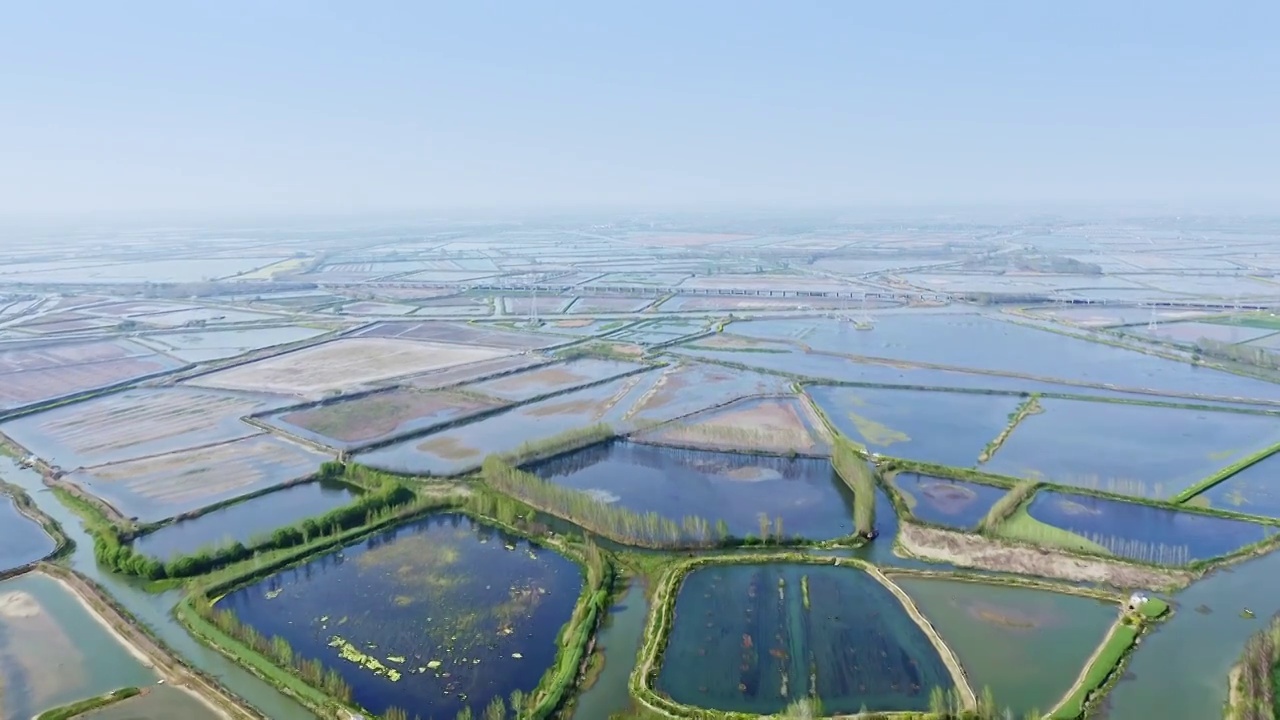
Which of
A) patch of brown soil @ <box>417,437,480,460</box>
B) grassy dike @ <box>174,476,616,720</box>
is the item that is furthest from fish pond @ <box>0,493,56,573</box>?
patch of brown soil @ <box>417,437,480,460</box>

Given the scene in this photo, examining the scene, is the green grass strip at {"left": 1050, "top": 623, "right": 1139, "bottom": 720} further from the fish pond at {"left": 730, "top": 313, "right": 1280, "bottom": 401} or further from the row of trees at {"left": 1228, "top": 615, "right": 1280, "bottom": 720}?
the fish pond at {"left": 730, "top": 313, "right": 1280, "bottom": 401}

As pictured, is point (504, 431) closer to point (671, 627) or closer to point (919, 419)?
point (671, 627)

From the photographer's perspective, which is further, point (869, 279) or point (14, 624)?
point (869, 279)

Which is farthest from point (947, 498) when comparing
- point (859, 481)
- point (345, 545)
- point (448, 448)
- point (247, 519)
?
point (247, 519)

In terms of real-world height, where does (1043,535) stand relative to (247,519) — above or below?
above

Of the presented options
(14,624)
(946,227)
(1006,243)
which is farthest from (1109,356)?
(946,227)

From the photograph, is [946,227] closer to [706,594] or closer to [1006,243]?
[1006,243]
